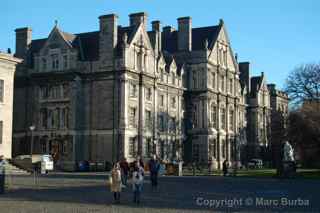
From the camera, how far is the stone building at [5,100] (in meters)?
52.2

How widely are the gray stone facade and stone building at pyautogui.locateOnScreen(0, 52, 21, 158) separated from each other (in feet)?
41.4

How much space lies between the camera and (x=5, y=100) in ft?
172

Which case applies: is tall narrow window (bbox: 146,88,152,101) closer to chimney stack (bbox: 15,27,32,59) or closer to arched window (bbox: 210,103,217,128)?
arched window (bbox: 210,103,217,128)

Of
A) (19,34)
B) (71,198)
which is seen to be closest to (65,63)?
Answer: (19,34)

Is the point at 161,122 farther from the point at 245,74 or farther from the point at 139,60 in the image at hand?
the point at 245,74

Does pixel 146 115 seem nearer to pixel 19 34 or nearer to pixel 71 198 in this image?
pixel 19 34

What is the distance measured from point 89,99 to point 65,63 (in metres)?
5.46

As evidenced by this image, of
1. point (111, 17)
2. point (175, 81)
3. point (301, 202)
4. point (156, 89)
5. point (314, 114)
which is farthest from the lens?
point (175, 81)

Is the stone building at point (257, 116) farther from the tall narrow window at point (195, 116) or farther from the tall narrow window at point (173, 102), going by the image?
the tall narrow window at point (173, 102)

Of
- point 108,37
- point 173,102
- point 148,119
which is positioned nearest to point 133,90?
point 148,119

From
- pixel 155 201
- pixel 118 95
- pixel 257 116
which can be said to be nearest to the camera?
pixel 155 201

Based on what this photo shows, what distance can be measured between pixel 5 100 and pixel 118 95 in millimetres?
14629

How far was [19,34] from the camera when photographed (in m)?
72.9

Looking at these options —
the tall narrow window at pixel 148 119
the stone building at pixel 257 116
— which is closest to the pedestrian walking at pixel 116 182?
the tall narrow window at pixel 148 119
